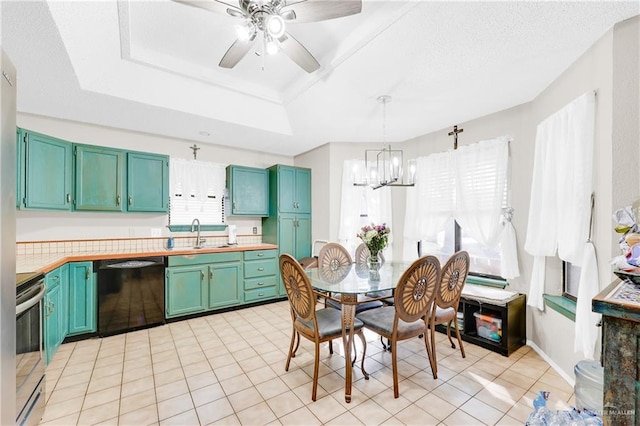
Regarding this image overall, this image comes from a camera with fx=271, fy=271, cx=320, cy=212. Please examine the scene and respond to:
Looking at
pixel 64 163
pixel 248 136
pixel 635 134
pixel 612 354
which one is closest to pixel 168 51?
pixel 248 136

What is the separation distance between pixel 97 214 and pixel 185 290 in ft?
4.84

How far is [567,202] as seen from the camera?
216 centimetres

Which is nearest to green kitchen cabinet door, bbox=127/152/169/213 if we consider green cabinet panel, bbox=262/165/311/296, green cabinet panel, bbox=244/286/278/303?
green cabinet panel, bbox=262/165/311/296

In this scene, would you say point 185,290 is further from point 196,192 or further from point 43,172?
point 43,172

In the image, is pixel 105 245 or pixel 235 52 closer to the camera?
pixel 235 52

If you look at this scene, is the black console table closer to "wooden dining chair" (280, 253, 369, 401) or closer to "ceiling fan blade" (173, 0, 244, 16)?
"wooden dining chair" (280, 253, 369, 401)

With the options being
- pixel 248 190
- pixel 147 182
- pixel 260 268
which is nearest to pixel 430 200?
pixel 260 268

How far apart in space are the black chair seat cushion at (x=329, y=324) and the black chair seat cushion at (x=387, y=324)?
0.28ft

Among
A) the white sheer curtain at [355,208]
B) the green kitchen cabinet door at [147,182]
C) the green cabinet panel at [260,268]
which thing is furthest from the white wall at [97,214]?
the white sheer curtain at [355,208]

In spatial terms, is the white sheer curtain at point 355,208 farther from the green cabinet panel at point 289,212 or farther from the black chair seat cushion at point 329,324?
the black chair seat cushion at point 329,324

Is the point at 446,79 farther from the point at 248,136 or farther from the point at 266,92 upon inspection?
the point at 248,136

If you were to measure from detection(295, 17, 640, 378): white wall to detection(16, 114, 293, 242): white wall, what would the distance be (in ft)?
10.2

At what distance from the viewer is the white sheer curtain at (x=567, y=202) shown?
191 cm

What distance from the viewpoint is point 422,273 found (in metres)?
1.98
